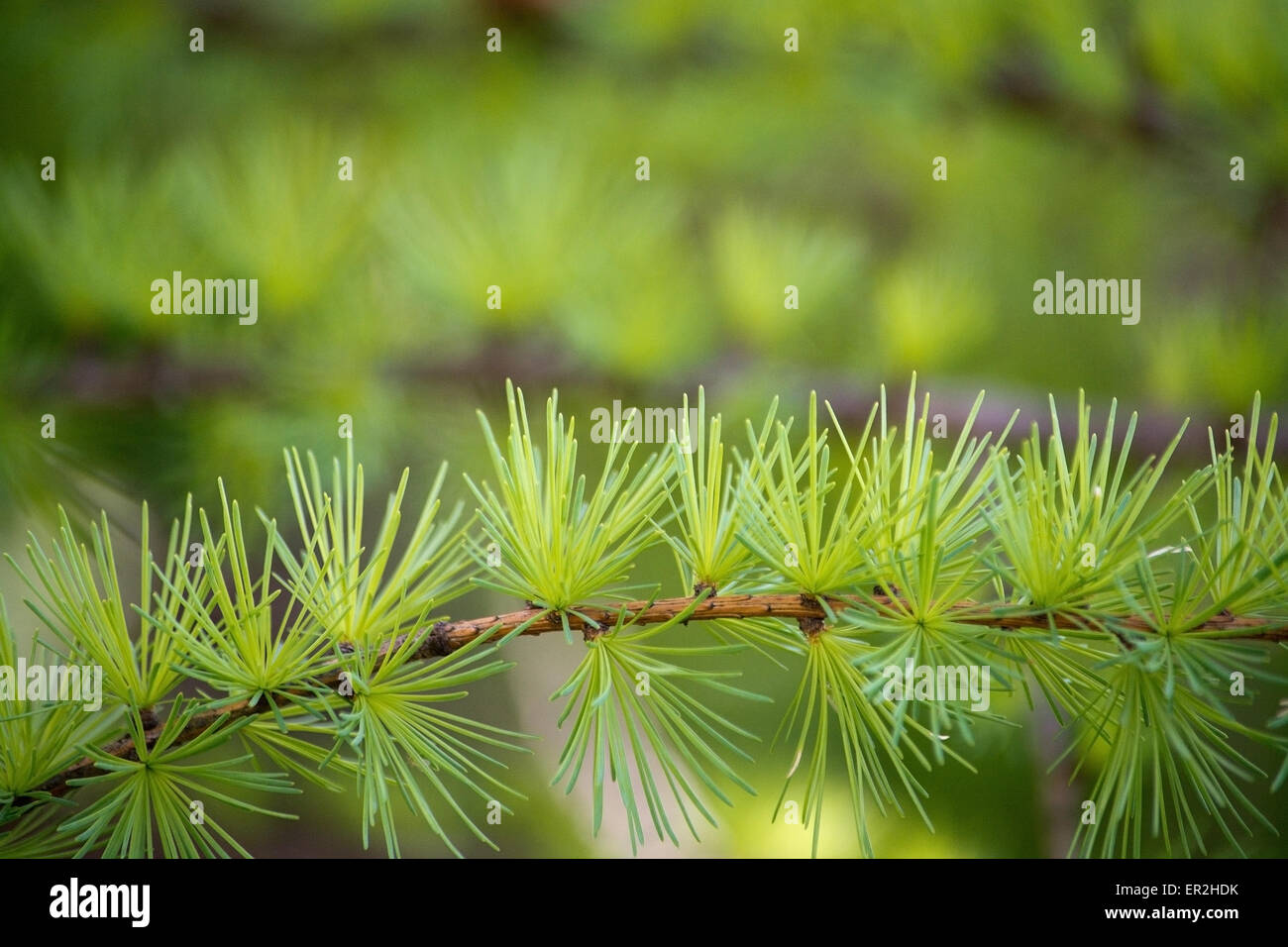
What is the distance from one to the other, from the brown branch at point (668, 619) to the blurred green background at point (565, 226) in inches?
14.7

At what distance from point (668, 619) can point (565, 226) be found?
0.48m

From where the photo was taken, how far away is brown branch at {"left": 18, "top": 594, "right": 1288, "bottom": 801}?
32 centimetres

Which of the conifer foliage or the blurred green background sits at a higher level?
the blurred green background

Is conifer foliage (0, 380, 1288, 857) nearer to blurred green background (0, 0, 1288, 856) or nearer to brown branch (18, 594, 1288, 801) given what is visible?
brown branch (18, 594, 1288, 801)

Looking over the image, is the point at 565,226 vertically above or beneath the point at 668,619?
above

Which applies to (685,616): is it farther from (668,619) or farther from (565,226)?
(565,226)

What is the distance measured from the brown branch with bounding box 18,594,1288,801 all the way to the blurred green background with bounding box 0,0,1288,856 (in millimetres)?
373

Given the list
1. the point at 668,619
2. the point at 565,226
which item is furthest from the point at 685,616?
the point at 565,226

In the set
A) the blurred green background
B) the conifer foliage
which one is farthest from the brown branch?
the blurred green background

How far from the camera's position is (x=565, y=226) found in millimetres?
751

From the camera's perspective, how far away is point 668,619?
0.34 metres

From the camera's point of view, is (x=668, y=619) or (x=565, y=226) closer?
(x=668, y=619)
